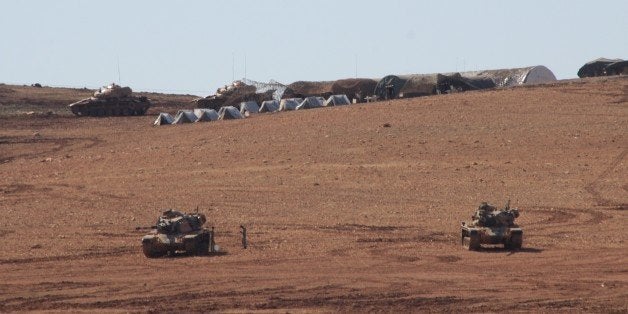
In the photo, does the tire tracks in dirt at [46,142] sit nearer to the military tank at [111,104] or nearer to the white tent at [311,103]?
the white tent at [311,103]

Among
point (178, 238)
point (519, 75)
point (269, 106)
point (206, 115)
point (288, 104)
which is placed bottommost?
point (178, 238)

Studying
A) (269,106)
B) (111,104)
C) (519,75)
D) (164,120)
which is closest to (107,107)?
(111,104)

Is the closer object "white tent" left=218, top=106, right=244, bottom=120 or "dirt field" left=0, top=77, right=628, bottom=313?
"dirt field" left=0, top=77, right=628, bottom=313

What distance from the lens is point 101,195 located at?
3119 cm

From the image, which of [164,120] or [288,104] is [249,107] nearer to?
[288,104]

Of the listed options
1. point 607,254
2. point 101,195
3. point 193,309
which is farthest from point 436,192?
point 193,309

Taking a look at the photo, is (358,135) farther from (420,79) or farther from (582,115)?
(420,79)

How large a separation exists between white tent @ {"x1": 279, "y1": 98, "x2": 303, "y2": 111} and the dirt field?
5554 millimetres

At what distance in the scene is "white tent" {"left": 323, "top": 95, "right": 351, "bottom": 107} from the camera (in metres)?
55.2

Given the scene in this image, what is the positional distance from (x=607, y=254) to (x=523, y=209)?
7231 mm

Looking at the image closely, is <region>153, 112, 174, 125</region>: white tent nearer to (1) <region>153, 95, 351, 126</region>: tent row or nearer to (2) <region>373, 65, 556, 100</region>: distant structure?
(1) <region>153, 95, 351, 126</region>: tent row

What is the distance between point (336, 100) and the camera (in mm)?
55500

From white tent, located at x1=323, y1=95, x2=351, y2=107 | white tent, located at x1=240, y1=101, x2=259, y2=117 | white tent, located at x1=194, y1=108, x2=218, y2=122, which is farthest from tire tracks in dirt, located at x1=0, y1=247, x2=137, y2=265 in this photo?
white tent, located at x1=323, y1=95, x2=351, y2=107

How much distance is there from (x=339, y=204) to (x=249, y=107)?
27.7 m
